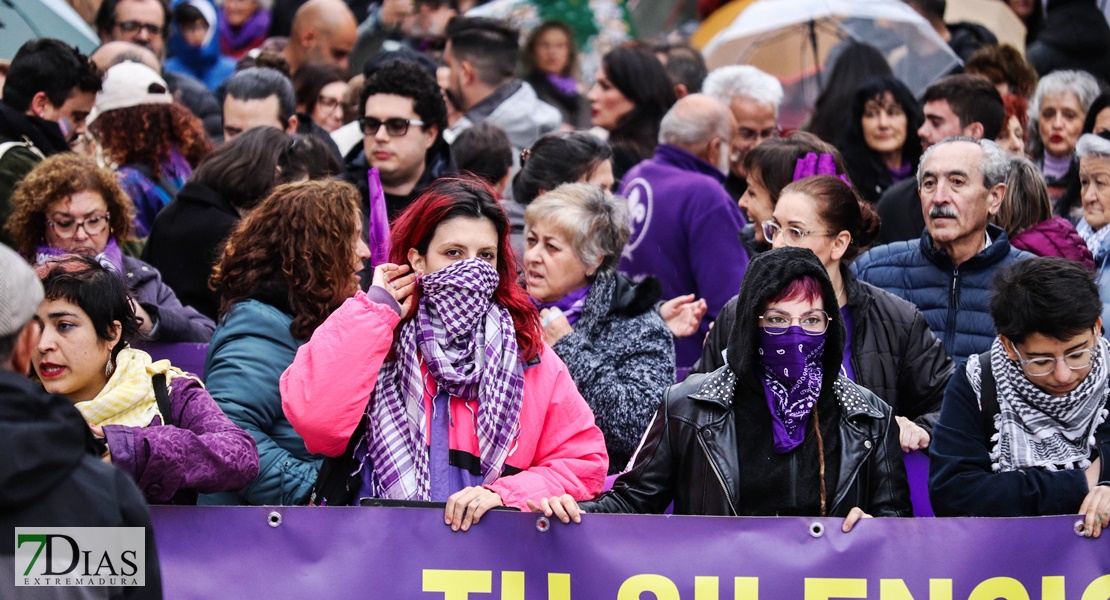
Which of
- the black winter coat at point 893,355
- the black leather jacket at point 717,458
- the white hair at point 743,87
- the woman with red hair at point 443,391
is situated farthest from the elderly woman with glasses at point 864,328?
the white hair at point 743,87

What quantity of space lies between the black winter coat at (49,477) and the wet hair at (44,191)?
10.7ft

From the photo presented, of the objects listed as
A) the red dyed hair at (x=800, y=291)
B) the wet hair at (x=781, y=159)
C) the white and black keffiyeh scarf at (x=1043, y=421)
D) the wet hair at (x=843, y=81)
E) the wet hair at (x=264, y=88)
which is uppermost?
the wet hair at (x=843, y=81)

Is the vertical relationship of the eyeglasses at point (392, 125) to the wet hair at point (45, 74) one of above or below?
below

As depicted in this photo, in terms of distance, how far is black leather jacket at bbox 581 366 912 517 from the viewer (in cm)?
470

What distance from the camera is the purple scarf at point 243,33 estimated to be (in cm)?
1346

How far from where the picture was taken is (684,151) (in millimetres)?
8078

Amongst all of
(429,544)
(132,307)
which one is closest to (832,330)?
(429,544)

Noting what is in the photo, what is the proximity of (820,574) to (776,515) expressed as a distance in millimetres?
226

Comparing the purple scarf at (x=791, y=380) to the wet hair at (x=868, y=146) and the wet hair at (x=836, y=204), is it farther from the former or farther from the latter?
the wet hair at (x=868, y=146)

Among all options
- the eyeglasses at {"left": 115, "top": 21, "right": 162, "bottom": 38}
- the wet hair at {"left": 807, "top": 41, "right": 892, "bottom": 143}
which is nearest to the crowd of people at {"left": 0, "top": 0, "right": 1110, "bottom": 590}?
the wet hair at {"left": 807, "top": 41, "right": 892, "bottom": 143}

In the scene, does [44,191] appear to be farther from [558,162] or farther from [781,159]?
[781,159]

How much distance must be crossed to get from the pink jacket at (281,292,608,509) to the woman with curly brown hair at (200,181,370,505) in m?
0.49

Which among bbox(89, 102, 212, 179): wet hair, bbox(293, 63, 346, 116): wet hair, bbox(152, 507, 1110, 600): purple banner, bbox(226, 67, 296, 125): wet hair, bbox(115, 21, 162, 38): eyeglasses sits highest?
bbox(115, 21, 162, 38): eyeglasses

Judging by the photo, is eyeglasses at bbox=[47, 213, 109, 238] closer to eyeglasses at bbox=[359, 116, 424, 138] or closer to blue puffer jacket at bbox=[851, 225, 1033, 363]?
eyeglasses at bbox=[359, 116, 424, 138]
